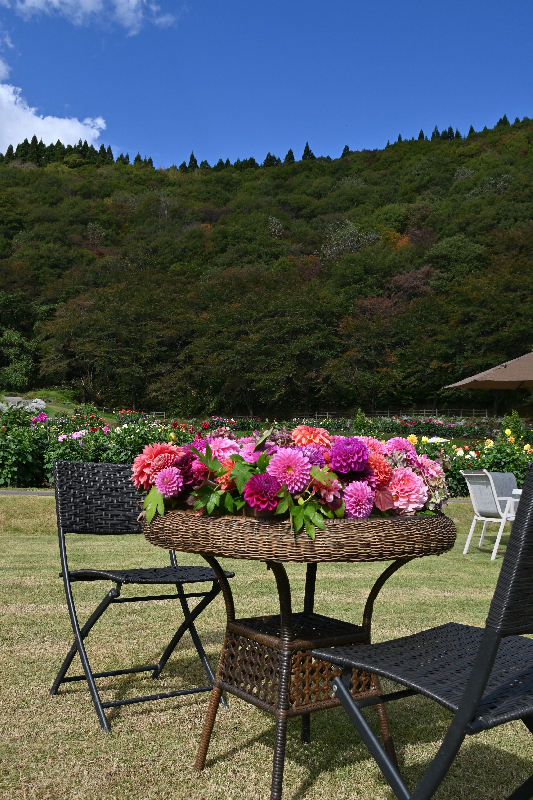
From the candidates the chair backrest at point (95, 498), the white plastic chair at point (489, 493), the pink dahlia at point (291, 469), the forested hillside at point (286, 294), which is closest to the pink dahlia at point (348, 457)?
the pink dahlia at point (291, 469)

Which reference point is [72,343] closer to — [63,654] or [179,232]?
[179,232]

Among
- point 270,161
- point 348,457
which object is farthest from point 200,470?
point 270,161

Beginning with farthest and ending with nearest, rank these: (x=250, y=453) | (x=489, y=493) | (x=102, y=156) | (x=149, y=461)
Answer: (x=102, y=156), (x=489, y=493), (x=149, y=461), (x=250, y=453)

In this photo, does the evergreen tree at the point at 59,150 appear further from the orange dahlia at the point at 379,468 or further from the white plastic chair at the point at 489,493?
the orange dahlia at the point at 379,468

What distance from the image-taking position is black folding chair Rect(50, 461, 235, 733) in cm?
268

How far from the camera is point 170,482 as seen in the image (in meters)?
2.00

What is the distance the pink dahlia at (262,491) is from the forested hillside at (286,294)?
34.7 metres

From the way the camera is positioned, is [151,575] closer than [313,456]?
No

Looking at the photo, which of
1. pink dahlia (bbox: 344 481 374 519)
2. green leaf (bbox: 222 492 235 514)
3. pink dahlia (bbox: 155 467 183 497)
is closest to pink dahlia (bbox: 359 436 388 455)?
pink dahlia (bbox: 344 481 374 519)

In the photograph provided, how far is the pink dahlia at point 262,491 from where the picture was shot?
1812 millimetres

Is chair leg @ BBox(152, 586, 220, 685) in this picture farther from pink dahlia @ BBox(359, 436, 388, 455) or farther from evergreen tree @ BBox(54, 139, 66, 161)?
evergreen tree @ BBox(54, 139, 66, 161)

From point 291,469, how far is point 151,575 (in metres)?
1.16

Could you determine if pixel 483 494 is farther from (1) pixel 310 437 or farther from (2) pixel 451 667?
(2) pixel 451 667

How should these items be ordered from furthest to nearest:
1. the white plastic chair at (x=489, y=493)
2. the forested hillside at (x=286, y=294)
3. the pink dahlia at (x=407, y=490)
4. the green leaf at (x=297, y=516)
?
the forested hillside at (x=286, y=294), the white plastic chair at (x=489, y=493), the pink dahlia at (x=407, y=490), the green leaf at (x=297, y=516)
